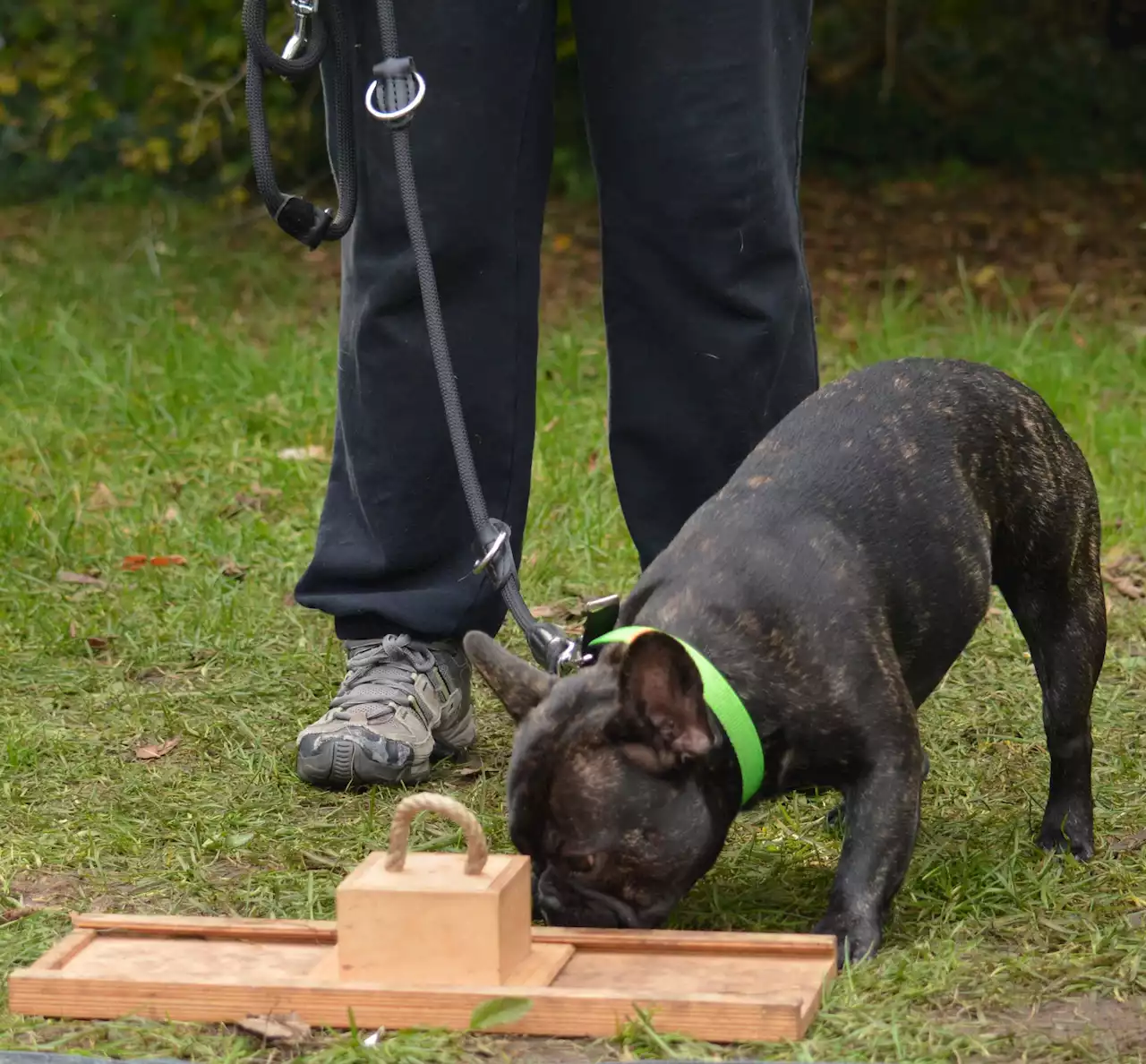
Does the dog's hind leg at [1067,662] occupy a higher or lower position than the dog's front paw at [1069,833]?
higher

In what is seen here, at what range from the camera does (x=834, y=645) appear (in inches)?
115

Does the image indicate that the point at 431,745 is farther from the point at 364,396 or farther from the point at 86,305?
the point at 86,305

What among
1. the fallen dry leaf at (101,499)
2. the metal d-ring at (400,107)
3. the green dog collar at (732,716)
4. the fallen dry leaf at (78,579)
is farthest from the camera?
the fallen dry leaf at (101,499)

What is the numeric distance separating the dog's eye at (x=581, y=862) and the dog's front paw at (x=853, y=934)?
39 cm

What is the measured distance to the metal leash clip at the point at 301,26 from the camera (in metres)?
3.54

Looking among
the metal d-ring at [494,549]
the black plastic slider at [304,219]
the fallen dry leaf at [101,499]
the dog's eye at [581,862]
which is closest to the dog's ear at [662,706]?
the dog's eye at [581,862]

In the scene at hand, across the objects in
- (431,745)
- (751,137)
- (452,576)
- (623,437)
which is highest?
(751,137)

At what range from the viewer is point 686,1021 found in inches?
98.9

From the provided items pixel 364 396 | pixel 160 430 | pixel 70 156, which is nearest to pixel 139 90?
pixel 70 156

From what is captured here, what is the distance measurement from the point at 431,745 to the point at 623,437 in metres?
0.77

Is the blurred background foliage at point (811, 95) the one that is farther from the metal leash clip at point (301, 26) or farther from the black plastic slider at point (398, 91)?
the black plastic slider at point (398, 91)

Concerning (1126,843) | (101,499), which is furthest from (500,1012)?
(101,499)

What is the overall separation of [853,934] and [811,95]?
36.4ft

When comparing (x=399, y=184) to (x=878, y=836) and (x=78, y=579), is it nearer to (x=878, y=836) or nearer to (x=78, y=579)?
(x=878, y=836)
